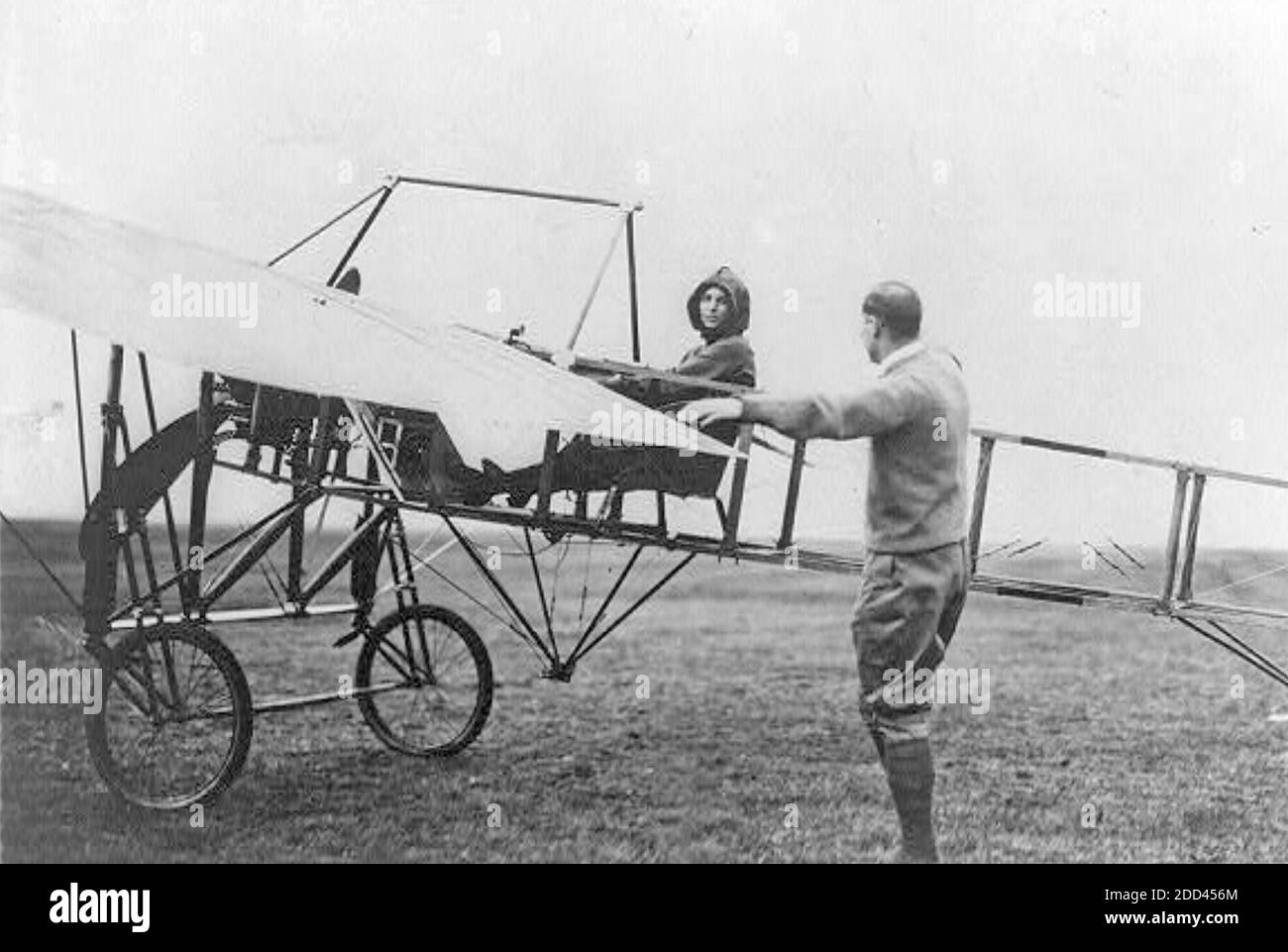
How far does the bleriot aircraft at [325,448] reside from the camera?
522 centimetres

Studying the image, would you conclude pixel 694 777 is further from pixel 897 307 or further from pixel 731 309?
pixel 897 307

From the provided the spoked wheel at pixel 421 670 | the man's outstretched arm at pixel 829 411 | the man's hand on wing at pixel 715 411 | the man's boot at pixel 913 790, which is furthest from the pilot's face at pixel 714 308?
the man's boot at pixel 913 790

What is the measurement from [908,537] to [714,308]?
69.4 inches

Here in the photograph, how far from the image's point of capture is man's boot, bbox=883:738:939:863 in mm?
5148

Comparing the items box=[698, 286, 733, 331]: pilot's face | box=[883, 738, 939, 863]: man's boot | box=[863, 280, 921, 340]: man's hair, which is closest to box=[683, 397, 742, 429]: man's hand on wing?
box=[863, 280, 921, 340]: man's hair

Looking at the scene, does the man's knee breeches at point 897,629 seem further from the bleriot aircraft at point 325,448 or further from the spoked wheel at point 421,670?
the spoked wheel at point 421,670

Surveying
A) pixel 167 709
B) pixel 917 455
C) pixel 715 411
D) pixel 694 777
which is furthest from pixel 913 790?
pixel 167 709

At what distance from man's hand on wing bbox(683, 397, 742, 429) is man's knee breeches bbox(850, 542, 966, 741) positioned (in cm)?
94

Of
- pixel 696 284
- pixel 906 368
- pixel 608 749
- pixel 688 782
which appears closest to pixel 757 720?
pixel 608 749

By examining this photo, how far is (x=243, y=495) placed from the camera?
705 cm

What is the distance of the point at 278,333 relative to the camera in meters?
5.35

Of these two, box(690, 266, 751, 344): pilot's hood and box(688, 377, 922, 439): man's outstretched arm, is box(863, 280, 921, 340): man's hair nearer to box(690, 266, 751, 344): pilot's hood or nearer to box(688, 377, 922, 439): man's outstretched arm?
box(688, 377, 922, 439): man's outstretched arm
